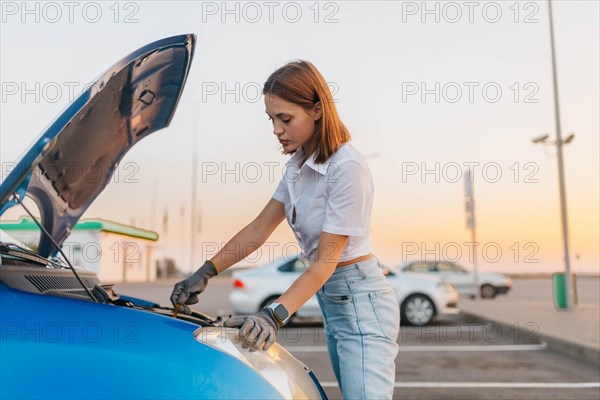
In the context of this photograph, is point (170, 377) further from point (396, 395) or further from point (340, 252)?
point (396, 395)

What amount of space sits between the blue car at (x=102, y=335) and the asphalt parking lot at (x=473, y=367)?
3008 mm

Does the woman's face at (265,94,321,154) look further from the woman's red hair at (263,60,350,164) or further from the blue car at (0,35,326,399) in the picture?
the blue car at (0,35,326,399)

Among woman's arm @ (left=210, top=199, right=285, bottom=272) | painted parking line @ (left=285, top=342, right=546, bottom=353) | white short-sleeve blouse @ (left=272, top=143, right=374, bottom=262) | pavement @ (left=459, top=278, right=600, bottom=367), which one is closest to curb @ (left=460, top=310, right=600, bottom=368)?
pavement @ (left=459, top=278, right=600, bottom=367)

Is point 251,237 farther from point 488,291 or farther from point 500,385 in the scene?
point 488,291

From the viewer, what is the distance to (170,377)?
1497mm

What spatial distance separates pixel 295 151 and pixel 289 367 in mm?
733

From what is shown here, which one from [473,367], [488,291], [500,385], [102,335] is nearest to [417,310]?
[473,367]

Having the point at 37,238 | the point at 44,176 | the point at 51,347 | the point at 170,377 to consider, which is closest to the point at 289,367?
the point at 170,377

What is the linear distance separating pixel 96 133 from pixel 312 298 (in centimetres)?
972

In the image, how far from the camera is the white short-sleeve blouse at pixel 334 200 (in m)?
1.96

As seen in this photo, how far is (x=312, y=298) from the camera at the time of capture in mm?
11641

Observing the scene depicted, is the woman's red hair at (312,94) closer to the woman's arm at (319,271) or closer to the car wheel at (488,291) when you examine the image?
the woman's arm at (319,271)

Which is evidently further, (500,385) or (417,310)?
(417,310)

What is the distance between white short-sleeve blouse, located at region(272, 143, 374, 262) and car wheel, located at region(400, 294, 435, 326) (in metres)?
9.74
